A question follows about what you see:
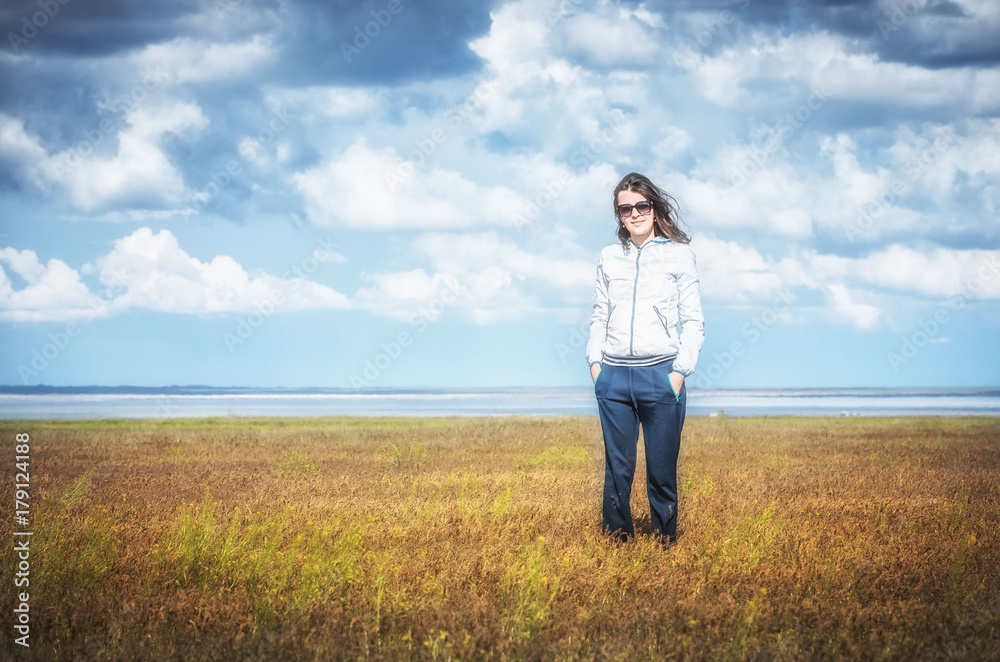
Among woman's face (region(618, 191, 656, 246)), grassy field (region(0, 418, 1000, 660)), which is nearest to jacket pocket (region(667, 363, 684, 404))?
woman's face (region(618, 191, 656, 246))

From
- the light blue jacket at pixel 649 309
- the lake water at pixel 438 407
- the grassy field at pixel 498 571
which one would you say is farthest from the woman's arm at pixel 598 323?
the lake water at pixel 438 407

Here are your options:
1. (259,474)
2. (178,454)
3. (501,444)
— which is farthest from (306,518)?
(501,444)

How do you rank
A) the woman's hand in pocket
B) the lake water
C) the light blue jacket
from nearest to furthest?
the woman's hand in pocket → the light blue jacket → the lake water

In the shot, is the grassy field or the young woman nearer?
the grassy field

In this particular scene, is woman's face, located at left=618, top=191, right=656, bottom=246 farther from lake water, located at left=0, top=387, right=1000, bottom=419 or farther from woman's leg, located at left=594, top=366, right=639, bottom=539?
lake water, located at left=0, top=387, right=1000, bottom=419

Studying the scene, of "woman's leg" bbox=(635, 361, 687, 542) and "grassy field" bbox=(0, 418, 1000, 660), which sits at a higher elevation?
"woman's leg" bbox=(635, 361, 687, 542)

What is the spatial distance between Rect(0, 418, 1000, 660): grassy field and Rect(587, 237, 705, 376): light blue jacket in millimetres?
1682

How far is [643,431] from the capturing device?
6652mm

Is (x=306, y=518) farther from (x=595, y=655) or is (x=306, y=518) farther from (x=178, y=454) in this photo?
(x=178, y=454)

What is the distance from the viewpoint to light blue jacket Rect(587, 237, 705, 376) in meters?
6.34

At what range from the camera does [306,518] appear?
8.33 m

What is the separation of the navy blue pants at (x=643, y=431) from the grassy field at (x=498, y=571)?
313mm

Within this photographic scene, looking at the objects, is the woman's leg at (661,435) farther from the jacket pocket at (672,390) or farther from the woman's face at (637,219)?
the woman's face at (637,219)

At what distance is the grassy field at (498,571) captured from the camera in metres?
4.80
